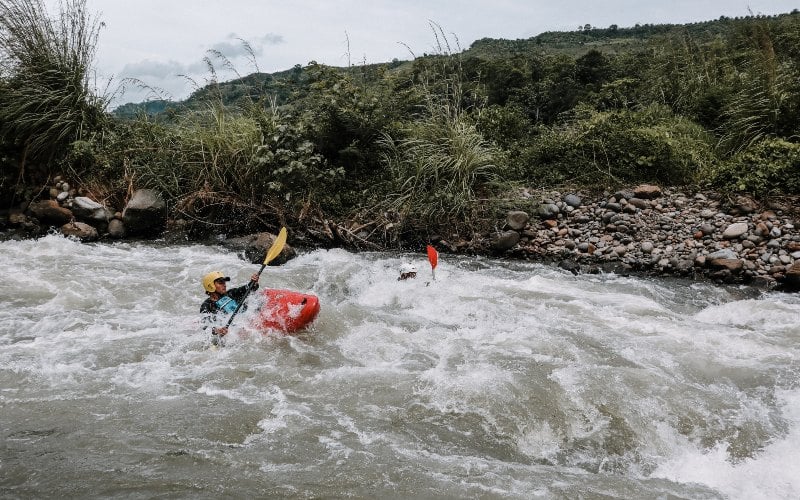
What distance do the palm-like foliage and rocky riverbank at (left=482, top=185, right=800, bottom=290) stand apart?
6.30 m

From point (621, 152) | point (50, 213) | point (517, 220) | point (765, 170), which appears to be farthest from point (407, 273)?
point (50, 213)

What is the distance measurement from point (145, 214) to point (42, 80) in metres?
2.43

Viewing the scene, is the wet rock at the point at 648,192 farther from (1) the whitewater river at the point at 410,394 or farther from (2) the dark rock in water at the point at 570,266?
(1) the whitewater river at the point at 410,394

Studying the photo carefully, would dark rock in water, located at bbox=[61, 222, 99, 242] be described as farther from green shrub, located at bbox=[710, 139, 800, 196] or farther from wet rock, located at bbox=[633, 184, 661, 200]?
green shrub, located at bbox=[710, 139, 800, 196]

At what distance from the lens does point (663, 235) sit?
22.7ft

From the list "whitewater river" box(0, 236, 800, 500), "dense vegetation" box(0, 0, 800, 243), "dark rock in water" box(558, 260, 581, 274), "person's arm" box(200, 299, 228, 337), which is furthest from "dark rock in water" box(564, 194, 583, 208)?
"person's arm" box(200, 299, 228, 337)

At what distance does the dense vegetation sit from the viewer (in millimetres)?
7777

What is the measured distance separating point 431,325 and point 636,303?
2.03m

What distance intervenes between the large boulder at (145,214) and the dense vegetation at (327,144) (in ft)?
0.65

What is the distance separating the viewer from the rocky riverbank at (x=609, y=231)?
251 inches

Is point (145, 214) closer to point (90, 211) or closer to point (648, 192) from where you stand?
point (90, 211)

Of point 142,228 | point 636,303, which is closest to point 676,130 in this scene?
point 636,303

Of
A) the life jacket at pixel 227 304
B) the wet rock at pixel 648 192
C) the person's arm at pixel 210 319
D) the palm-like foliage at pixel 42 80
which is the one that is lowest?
the person's arm at pixel 210 319

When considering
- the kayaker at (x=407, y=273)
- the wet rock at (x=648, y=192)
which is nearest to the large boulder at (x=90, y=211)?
the kayaker at (x=407, y=273)
